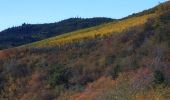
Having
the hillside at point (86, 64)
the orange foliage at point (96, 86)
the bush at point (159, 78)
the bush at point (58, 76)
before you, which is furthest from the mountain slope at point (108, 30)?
the bush at point (159, 78)

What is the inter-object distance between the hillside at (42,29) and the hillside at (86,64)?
47801mm

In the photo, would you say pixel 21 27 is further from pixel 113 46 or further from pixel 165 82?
pixel 165 82

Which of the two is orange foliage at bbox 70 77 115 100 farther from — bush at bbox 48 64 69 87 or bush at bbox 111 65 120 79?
bush at bbox 48 64 69 87

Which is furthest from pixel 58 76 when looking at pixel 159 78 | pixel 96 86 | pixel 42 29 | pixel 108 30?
pixel 42 29

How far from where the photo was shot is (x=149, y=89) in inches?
966

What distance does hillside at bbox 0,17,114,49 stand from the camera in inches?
3989

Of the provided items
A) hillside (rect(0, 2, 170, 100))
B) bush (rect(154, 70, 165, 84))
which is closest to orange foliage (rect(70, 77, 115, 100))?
hillside (rect(0, 2, 170, 100))

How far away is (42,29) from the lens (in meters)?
116

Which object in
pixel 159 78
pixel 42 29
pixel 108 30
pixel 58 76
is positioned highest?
pixel 159 78

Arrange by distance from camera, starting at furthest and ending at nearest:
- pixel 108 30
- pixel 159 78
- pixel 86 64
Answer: pixel 108 30
pixel 86 64
pixel 159 78

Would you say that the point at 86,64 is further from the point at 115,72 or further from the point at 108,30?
the point at 108,30

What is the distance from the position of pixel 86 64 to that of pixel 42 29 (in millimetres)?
73007

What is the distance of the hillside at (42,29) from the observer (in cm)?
10131

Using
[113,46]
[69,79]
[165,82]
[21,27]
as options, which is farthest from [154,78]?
[21,27]
